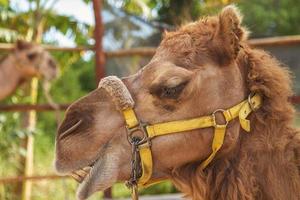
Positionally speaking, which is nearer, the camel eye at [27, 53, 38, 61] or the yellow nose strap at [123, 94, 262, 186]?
the yellow nose strap at [123, 94, 262, 186]

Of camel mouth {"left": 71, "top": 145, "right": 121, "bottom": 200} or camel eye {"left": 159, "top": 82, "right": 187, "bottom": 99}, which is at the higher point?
camel eye {"left": 159, "top": 82, "right": 187, "bottom": 99}

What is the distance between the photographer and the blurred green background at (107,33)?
6.48m

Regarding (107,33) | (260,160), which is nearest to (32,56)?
(107,33)

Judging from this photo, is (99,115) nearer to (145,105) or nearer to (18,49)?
(145,105)

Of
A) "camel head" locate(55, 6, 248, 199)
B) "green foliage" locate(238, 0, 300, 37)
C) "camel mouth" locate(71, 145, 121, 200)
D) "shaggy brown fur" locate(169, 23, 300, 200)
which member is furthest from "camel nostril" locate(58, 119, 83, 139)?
"green foliage" locate(238, 0, 300, 37)

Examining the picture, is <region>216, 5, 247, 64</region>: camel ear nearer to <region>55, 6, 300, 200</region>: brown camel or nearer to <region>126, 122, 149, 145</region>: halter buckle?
<region>55, 6, 300, 200</region>: brown camel

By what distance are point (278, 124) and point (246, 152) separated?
20cm

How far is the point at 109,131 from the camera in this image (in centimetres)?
278

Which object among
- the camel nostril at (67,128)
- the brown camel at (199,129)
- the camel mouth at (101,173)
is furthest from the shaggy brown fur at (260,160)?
the camel nostril at (67,128)

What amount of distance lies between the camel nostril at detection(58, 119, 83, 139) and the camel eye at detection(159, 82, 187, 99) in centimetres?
38

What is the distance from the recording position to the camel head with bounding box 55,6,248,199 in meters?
2.77

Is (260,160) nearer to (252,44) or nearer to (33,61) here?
(252,44)

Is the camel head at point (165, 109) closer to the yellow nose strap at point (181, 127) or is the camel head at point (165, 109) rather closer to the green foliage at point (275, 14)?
the yellow nose strap at point (181, 127)

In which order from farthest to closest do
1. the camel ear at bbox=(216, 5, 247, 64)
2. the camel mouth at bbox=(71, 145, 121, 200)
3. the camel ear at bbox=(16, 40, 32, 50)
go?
1. the camel ear at bbox=(16, 40, 32, 50)
2. the camel ear at bbox=(216, 5, 247, 64)
3. the camel mouth at bbox=(71, 145, 121, 200)
